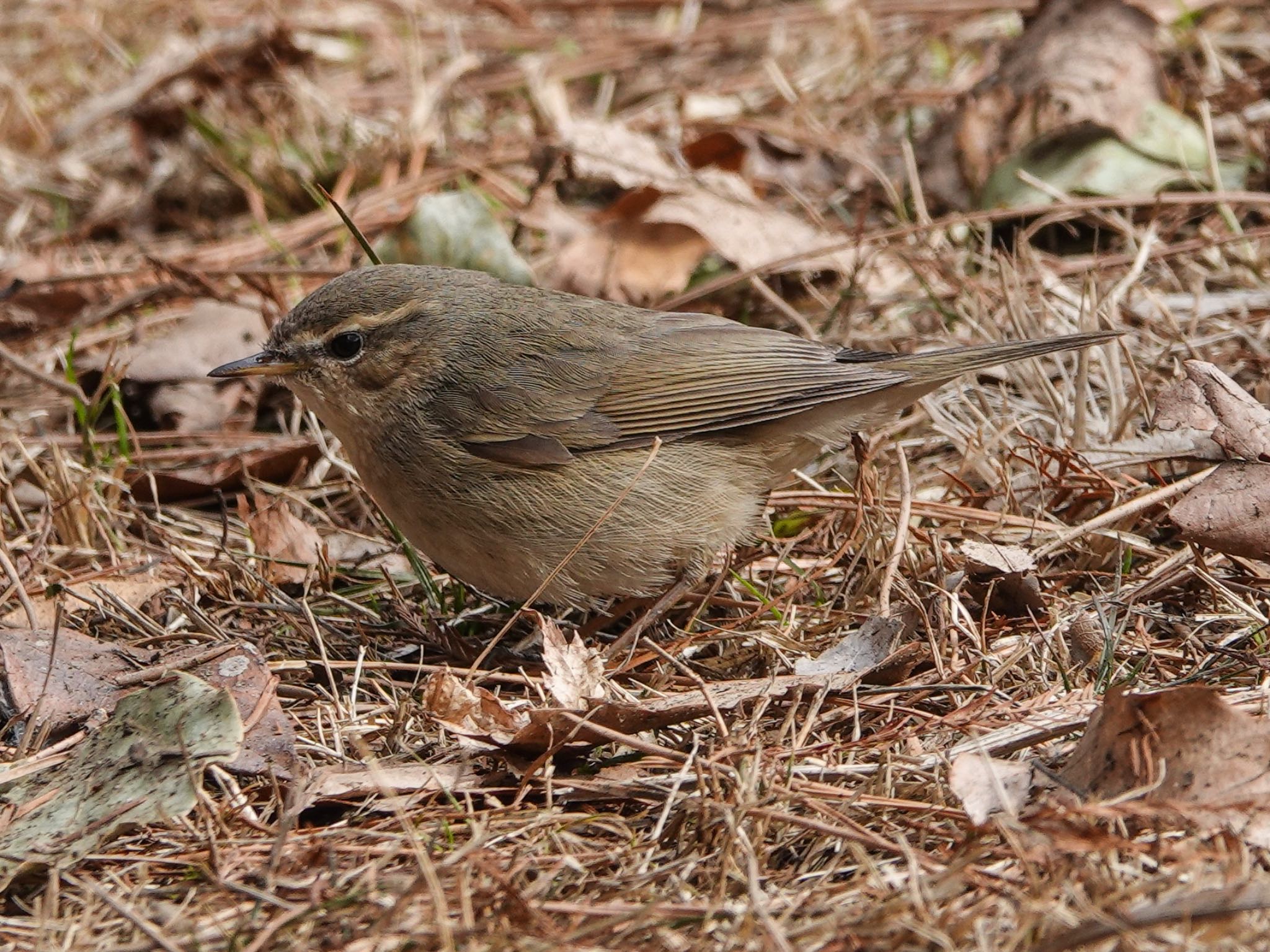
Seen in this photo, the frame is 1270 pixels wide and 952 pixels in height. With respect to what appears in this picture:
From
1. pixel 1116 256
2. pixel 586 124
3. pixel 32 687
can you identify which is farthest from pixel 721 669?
pixel 586 124

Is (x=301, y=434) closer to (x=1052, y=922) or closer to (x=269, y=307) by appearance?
(x=269, y=307)

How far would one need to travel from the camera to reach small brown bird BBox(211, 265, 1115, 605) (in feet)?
15.0

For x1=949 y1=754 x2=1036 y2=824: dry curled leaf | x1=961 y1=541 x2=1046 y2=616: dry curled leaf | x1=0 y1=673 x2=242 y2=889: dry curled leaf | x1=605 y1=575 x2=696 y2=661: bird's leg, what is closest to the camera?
x1=949 y1=754 x2=1036 y2=824: dry curled leaf

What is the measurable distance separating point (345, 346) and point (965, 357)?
2108mm

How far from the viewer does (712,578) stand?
16.6 feet

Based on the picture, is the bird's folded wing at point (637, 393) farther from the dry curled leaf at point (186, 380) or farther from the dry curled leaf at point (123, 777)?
the dry curled leaf at point (186, 380)

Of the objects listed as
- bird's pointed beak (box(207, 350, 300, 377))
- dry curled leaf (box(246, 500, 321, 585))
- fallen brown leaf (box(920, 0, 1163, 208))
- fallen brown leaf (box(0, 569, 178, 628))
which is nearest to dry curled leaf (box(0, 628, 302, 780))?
fallen brown leaf (box(0, 569, 178, 628))

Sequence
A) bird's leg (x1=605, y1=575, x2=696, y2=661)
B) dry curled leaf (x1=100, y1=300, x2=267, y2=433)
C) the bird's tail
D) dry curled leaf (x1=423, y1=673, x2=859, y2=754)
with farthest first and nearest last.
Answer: dry curled leaf (x1=100, y1=300, x2=267, y2=433)
bird's leg (x1=605, y1=575, x2=696, y2=661)
the bird's tail
dry curled leaf (x1=423, y1=673, x2=859, y2=754)

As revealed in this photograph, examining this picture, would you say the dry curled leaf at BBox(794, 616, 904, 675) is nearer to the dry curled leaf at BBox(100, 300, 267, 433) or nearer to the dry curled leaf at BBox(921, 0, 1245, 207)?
the dry curled leaf at BBox(921, 0, 1245, 207)

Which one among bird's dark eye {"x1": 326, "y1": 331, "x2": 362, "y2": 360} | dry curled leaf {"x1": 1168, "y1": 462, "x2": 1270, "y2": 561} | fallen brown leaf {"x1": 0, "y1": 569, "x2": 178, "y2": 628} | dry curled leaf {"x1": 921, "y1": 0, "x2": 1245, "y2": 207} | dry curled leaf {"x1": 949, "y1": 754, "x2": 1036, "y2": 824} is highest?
dry curled leaf {"x1": 921, "y1": 0, "x2": 1245, "y2": 207}

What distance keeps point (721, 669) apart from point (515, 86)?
17.1 feet

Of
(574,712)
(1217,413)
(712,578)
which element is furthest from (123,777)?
(1217,413)

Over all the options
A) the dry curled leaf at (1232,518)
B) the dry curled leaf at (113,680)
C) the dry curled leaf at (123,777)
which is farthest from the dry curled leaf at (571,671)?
the dry curled leaf at (1232,518)

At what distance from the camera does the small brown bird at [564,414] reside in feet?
15.0
